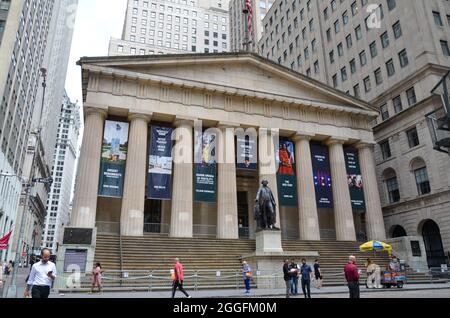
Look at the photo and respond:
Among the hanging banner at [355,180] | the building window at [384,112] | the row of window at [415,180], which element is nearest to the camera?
the hanging banner at [355,180]

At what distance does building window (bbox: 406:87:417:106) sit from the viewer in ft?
120

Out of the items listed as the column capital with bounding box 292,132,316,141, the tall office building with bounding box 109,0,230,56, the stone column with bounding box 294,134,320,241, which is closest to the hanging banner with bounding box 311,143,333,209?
the stone column with bounding box 294,134,320,241

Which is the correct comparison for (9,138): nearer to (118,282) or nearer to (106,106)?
(106,106)

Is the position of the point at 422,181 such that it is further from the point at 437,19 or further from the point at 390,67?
the point at 437,19

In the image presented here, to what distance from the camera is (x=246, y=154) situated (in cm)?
3222

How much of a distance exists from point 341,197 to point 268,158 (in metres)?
7.82

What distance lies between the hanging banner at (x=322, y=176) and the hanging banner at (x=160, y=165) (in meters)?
13.7

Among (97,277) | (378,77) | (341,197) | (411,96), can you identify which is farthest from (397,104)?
(97,277)

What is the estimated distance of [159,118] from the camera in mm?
32500

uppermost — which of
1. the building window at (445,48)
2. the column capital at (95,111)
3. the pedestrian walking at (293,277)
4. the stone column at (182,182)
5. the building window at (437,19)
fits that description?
the building window at (437,19)

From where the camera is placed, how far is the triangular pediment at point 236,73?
31.8 m

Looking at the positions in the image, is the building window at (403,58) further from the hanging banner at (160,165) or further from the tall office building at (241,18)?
the tall office building at (241,18)

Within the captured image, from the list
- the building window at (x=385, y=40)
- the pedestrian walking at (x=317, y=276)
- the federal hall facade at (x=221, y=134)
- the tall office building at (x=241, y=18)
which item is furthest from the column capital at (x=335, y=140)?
the tall office building at (x=241, y=18)

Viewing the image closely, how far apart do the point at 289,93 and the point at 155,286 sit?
2310cm
